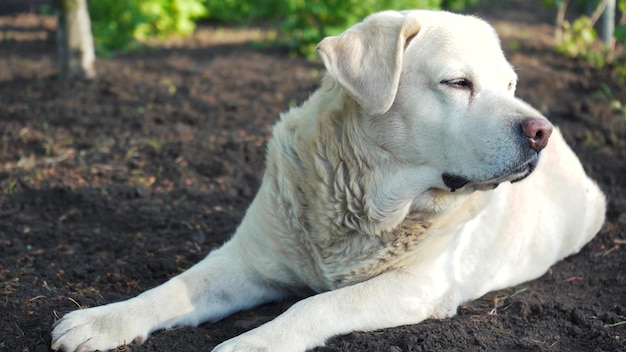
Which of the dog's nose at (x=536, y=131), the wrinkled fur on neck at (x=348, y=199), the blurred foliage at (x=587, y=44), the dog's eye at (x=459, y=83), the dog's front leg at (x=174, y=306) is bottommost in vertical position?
the blurred foliage at (x=587, y=44)

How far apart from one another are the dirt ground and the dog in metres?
0.13

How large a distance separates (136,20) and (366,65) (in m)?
7.03

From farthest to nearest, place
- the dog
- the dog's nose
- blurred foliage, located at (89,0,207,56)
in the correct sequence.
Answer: blurred foliage, located at (89,0,207,56) < the dog < the dog's nose

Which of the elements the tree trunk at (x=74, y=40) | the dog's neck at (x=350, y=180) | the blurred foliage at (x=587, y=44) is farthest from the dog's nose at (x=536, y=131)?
the blurred foliage at (x=587, y=44)

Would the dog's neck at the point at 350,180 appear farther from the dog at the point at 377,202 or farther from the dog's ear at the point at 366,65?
the dog's ear at the point at 366,65

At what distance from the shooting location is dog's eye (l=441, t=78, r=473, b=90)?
3.32 meters

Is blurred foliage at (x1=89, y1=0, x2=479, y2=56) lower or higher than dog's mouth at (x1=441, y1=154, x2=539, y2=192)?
lower

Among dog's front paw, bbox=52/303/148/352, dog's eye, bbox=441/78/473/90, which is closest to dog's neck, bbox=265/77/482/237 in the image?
dog's eye, bbox=441/78/473/90

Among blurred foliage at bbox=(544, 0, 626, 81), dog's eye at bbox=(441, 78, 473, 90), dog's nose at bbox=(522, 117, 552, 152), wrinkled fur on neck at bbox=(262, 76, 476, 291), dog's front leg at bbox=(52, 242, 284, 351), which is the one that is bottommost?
blurred foliage at bbox=(544, 0, 626, 81)

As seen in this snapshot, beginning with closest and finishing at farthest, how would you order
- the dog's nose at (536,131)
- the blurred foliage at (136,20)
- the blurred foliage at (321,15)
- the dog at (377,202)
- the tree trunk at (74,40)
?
the dog's nose at (536,131) → the dog at (377,202) → the tree trunk at (74,40) → the blurred foliage at (321,15) → the blurred foliage at (136,20)

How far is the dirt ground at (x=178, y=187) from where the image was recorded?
3.53 metres

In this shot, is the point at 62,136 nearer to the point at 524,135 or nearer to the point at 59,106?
the point at 59,106

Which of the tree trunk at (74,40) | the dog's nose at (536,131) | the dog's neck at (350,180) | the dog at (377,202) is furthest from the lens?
the tree trunk at (74,40)

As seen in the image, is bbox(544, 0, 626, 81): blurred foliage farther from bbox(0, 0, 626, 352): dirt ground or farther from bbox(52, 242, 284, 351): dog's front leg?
bbox(52, 242, 284, 351): dog's front leg
